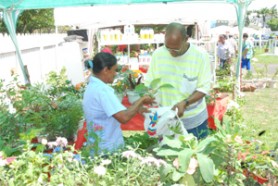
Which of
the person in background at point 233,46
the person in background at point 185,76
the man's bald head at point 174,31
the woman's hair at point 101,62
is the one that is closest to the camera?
the woman's hair at point 101,62

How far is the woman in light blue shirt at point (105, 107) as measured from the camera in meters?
2.37

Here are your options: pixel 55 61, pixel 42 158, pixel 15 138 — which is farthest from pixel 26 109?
pixel 55 61

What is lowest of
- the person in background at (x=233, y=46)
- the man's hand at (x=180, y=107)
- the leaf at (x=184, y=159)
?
the person in background at (x=233, y=46)

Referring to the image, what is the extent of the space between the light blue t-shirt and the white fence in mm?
5178

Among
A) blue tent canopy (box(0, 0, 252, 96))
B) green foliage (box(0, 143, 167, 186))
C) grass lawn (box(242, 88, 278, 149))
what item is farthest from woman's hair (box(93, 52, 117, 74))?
grass lawn (box(242, 88, 278, 149))

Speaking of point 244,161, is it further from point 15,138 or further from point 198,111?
point 15,138

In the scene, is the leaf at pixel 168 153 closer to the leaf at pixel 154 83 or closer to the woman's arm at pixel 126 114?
the woman's arm at pixel 126 114

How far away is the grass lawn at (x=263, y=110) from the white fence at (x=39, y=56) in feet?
12.4

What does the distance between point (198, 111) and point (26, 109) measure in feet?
4.69

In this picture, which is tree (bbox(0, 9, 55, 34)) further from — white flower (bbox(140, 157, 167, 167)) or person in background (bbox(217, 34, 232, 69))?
white flower (bbox(140, 157, 167, 167))

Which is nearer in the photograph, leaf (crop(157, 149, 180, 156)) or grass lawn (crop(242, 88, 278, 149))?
leaf (crop(157, 149, 180, 156))

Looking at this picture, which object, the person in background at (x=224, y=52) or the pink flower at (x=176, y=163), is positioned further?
the person in background at (x=224, y=52)

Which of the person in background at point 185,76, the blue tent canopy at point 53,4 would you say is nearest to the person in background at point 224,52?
the blue tent canopy at point 53,4

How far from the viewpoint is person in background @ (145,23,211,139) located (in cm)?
290
